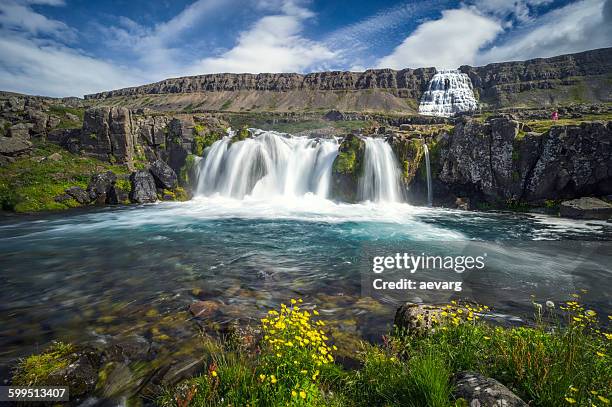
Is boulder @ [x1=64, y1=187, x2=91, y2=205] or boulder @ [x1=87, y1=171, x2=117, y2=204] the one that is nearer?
boulder @ [x1=64, y1=187, x2=91, y2=205]

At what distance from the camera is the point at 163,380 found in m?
5.61

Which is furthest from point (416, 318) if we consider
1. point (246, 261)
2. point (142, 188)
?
point (142, 188)

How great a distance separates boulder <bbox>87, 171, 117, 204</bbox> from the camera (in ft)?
96.4

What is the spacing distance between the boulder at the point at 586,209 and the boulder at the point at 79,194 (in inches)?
1649

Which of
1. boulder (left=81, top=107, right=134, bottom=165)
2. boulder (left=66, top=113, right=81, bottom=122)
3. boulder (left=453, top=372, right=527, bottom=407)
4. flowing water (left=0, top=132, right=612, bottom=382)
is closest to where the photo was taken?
boulder (left=453, top=372, right=527, bottom=407)

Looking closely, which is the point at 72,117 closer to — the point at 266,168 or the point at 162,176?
the point at 162,176

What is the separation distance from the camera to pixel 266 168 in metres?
36.0

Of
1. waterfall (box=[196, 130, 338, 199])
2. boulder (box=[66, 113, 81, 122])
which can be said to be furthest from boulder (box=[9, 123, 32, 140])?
waterfall (box=[196, 130, 338, 199])

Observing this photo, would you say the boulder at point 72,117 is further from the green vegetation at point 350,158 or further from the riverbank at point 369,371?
the riverbank at point 369,371

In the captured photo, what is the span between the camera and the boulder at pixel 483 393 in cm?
354

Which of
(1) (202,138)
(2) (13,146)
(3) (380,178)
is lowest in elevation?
(3) (380,178)

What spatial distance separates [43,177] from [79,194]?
4099mm

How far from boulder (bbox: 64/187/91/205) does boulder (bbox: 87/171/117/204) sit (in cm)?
43

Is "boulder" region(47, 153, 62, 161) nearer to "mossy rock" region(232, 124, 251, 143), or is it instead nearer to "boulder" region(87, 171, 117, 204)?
"boulder" region(87, 171, 117, 204)
